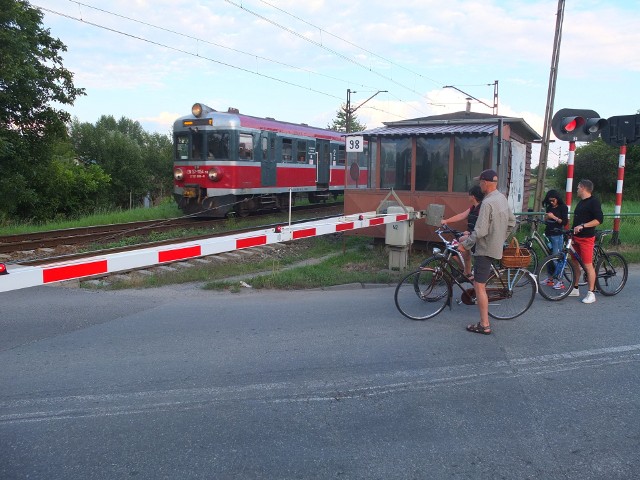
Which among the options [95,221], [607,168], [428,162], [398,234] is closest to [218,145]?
[95,221]

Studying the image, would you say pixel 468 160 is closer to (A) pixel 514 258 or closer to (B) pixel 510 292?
(A) pixel 514 258

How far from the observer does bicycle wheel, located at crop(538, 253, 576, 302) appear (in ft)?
24.7

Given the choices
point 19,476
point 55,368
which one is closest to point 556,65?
point 55,368

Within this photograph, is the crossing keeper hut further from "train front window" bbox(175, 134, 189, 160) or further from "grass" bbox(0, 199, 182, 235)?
"grass" bbox(0, 199, 182, 235)

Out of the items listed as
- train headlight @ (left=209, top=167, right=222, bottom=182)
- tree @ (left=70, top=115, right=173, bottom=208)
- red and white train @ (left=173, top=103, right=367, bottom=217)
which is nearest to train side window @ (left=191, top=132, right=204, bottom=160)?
red and white train @ (left=173, top=103, right=367, bottom=217)

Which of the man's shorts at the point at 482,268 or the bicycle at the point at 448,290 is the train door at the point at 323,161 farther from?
the man's shorts at the point at 482,268

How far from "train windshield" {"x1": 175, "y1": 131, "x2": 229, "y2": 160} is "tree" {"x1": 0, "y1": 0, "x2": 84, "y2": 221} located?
17.3 feet

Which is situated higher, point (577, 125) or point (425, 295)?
point (577, 125)

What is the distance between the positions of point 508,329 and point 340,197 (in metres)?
21.5

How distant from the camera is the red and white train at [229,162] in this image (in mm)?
16266

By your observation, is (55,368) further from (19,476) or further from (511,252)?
(511,252)

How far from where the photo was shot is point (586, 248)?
752cm

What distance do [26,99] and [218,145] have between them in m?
7.30

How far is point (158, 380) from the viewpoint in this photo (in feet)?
15.5
